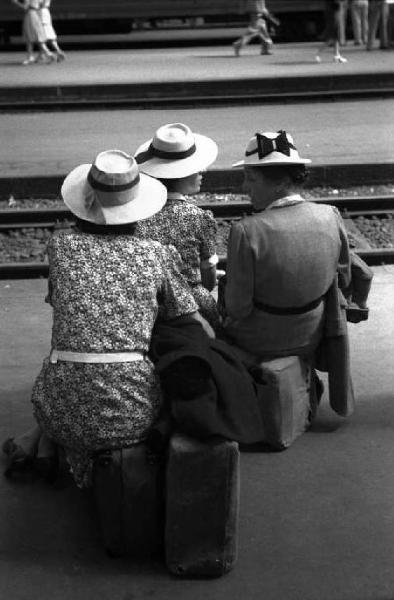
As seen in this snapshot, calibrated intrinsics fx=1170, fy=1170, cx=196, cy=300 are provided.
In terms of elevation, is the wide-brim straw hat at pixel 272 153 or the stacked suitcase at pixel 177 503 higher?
the wide-brim straw hat at pixel 272 153

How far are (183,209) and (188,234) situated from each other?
12 centimetres

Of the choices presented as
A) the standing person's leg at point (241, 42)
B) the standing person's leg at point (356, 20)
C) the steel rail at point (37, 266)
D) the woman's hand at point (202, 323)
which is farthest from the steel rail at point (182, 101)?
the woman's hand at point (202, 323)

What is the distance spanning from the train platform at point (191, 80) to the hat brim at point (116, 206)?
40.8 ft

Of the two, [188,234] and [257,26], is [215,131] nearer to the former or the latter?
[257,26]

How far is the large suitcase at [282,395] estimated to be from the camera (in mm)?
5426

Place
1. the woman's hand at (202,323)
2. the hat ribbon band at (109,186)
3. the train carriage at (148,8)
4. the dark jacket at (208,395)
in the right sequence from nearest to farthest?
the dark jacket at (208,395) → the hat ribbon band at (109,186) → the woman's hand at (202,323) → the train carriage at (148,8)

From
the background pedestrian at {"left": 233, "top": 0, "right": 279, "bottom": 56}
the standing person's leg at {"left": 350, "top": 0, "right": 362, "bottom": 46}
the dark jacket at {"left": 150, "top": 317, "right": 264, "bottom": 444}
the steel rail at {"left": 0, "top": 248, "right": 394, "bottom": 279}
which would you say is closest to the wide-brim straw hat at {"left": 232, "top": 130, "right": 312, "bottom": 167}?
the dark jacket at {"left": 150, "top": 317, "right": 264, "bottom": 444}

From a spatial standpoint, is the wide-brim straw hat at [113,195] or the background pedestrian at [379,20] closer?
the wide-brim straw hat at [113,195]

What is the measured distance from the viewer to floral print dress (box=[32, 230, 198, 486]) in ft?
14.7

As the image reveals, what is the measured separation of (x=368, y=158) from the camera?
1321 centimetres

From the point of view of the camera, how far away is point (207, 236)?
5.77 metres

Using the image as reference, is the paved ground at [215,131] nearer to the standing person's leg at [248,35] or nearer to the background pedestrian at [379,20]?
the standing person's leg at [248,35]

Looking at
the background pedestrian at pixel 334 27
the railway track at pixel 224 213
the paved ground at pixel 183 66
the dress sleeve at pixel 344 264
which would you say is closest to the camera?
the dress sleeve at pixel 344 264

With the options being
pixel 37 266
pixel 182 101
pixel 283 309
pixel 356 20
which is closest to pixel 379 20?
pixel 356 20
